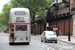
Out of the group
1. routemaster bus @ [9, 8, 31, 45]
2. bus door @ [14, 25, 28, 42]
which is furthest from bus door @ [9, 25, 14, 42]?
bus door @ [14, 25, 28, 42]

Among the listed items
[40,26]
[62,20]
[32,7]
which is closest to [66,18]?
[62,20]

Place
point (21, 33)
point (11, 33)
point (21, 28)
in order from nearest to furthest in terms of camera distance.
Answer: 1. point (11, 33)
2. point (21, 33)
3. point (21, 28)

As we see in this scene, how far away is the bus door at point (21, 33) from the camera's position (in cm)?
1919

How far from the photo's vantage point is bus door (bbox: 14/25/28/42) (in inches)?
755

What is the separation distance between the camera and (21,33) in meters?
19.2

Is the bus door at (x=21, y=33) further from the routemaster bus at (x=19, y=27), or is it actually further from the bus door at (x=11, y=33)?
the bus door at (x=11, y=33)

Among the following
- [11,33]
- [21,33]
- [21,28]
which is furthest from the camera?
[21,28]

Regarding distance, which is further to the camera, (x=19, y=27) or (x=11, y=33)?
(x=19, y=27)

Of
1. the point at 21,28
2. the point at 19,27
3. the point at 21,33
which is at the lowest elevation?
the point at 21,33

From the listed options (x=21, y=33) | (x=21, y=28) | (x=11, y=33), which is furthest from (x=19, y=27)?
(x=11, y=33)

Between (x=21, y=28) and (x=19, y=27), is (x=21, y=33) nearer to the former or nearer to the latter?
(x=21, y=28)

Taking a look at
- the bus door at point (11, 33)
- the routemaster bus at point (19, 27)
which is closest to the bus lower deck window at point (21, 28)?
the routemaster bus at point (19, 27)

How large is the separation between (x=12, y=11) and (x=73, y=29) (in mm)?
27166

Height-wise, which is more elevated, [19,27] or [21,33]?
[19,27]
